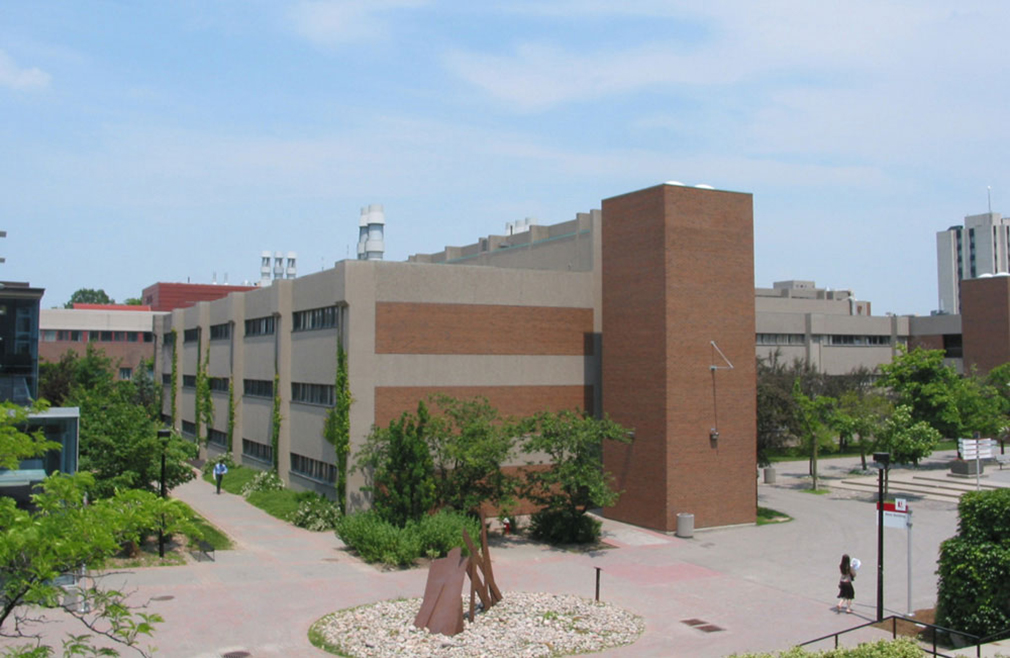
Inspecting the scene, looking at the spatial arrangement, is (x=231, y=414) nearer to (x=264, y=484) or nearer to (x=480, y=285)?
(x=264, y=484)

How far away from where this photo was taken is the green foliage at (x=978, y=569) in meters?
18.0

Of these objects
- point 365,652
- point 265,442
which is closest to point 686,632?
point 365,652

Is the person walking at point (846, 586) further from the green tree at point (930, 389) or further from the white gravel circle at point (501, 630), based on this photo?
the green tree at point (930, 389)

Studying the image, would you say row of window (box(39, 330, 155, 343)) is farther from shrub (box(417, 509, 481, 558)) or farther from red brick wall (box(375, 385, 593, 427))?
shrub (box(417, 509, 481, 558))

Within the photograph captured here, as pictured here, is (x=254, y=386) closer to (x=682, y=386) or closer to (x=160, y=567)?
(x=160, y=567)

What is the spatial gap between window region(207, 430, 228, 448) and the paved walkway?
562 inches

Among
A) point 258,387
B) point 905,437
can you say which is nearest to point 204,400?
point 258,387

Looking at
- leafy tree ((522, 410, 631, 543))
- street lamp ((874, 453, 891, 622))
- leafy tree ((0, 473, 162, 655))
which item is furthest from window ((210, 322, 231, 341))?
leafy tree ((0, 473, 162, 655))

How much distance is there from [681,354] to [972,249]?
185025mm

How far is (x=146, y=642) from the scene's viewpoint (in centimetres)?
1859

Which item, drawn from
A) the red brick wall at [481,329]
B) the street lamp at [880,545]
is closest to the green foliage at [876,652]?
the street lamp at [880,545]

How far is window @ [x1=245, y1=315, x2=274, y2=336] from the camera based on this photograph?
41.4 metres

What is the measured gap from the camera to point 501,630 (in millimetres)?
18906

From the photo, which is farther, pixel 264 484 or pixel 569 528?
pixel 264 484
